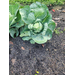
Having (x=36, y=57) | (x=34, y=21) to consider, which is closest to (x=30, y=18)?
(x=34, y=21)

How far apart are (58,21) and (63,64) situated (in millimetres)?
1342

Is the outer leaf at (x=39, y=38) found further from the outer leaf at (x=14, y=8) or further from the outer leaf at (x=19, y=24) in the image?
the outer leaf at (x=14, y=8)

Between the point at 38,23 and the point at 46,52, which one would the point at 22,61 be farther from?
the point at 38,23

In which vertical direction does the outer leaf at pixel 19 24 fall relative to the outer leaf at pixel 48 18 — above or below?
below

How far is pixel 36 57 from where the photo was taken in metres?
1.80

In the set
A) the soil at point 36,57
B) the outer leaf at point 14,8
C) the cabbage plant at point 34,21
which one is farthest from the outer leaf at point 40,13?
the soil at point 36,57

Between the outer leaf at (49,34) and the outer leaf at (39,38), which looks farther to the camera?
the outer leaf at (49,34)

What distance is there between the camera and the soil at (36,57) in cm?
163

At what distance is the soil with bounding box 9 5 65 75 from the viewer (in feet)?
5.33

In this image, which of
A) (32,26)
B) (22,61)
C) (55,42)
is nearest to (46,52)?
(55,42)

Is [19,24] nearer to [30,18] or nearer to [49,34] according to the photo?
[30,18]

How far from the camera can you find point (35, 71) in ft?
5.32

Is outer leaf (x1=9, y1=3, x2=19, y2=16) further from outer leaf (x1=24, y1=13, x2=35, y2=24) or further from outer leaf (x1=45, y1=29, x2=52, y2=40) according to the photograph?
outer leaf (x1=45, y1=29, x2=52, y2=40)

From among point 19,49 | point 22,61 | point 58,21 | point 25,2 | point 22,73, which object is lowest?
point 22,73
